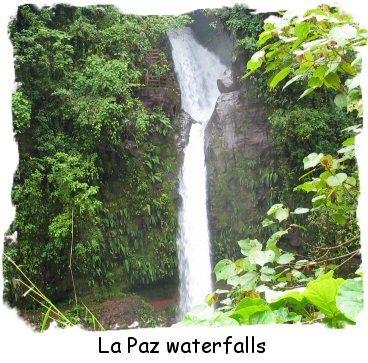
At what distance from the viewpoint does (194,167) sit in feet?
17.9

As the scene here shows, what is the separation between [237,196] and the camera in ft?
17.7

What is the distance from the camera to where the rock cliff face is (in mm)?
5316

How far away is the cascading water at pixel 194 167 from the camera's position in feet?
16.7

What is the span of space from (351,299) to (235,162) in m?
4.91

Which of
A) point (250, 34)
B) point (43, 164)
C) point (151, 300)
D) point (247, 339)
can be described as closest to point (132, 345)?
point (247, 339)

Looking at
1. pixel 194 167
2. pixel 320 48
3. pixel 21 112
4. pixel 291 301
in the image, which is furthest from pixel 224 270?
pixel 194 167

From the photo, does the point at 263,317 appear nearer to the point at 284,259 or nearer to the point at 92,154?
the point at 284,259

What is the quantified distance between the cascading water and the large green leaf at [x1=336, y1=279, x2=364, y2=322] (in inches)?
167

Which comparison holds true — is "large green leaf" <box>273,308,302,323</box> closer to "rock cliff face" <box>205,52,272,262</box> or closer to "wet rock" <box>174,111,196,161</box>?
"rock cliff face" <box>205,52,272,262</box>

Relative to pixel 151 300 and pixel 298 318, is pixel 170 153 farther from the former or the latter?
pixel 298 318

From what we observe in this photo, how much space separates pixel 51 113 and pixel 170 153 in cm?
180

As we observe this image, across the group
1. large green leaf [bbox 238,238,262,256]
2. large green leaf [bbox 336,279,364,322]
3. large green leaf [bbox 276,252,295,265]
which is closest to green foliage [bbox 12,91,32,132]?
large green leaf [bbox 238,238,262,256]

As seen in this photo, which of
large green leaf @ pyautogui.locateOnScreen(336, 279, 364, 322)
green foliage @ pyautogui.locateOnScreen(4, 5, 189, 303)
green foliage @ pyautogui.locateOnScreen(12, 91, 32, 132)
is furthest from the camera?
green foliage @ pyautogui.locateOnScreen(4, 5, 189, 303)

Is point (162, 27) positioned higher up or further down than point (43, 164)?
higher up
